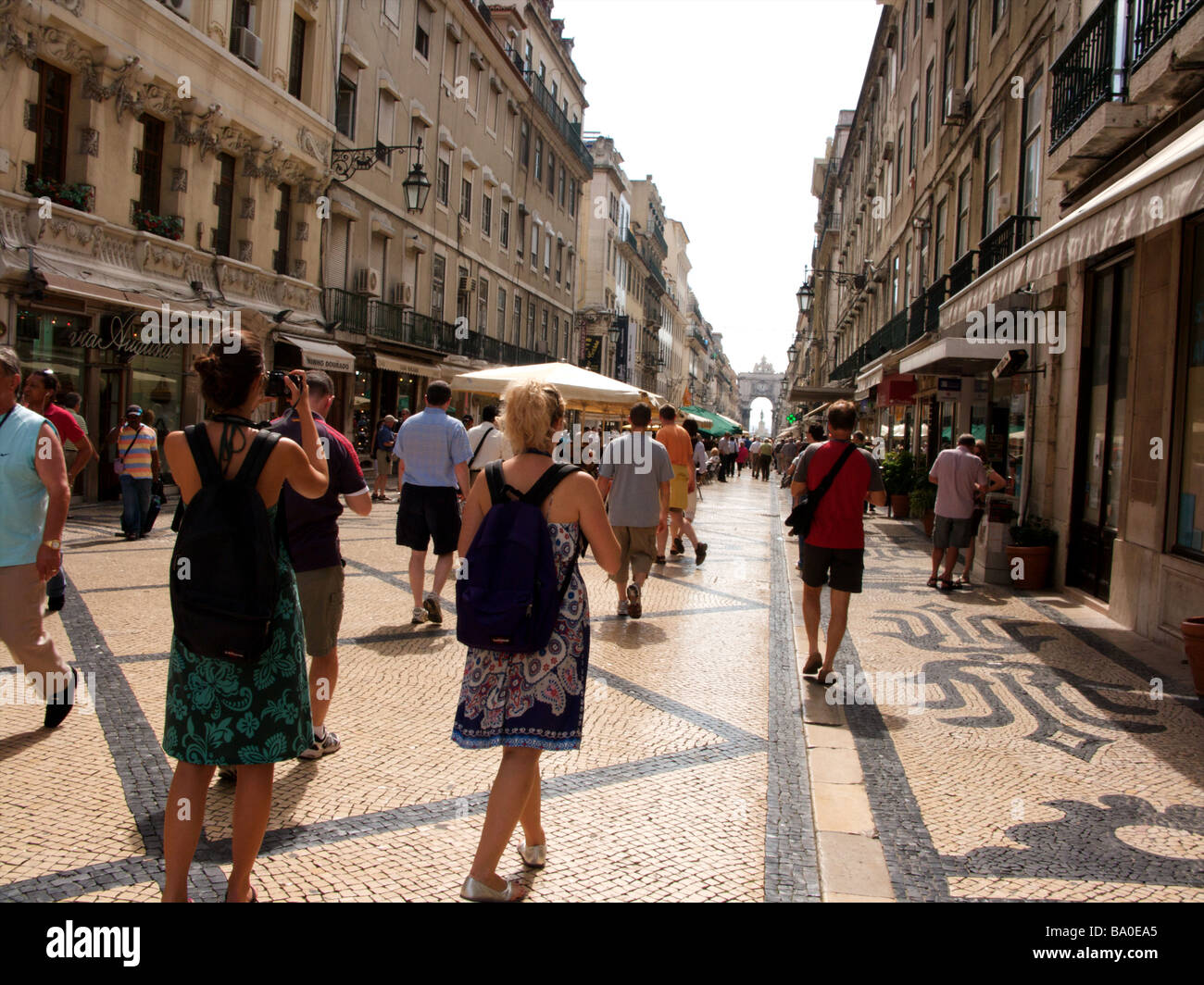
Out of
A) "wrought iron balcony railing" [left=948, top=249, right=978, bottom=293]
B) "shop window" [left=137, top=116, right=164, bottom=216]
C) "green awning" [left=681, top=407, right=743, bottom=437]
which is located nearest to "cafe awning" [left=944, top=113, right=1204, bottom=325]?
"wrought iron balcony railing" [left=948, top=249, right=978, bottom=293]

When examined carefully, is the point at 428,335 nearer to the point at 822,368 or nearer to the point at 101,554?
the point at 101,554

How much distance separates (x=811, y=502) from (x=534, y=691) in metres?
3.51

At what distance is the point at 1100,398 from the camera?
377 inches

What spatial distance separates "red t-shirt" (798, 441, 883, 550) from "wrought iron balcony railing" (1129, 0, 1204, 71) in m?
4.30

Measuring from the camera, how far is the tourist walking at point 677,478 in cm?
1025

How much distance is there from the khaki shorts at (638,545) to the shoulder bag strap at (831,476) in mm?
2300

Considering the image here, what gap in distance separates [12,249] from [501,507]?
12337 mm

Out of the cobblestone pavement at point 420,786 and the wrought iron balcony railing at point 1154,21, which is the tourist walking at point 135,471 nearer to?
the cobblestone pavement at point 420,786

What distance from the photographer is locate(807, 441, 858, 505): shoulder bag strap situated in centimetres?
600

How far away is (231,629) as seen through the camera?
2.67m

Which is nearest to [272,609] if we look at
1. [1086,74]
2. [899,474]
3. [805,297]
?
[1086,74]

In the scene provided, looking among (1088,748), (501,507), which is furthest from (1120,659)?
(501,507)

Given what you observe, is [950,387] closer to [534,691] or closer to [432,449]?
[432,449]
